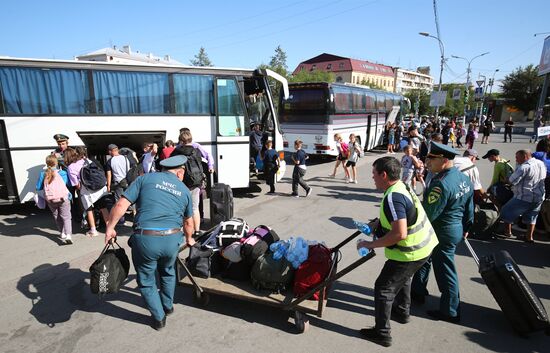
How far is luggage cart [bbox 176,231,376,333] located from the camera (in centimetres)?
315

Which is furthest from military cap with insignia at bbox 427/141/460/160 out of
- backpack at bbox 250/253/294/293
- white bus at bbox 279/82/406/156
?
white bus at bbox 279/82/406/156

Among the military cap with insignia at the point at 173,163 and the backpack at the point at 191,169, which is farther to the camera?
the backpack at the point at 191,169

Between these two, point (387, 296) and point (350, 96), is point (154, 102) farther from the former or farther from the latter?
point (350, 96)

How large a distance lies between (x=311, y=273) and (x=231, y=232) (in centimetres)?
119

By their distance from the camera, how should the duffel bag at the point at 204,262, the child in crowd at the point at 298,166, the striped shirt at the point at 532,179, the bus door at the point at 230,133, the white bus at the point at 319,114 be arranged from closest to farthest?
the duffel bag at the point at 204,262
the striped shirt at the point at 532,179
the bus door at the point at 230,133
the child in crowd at the point at 298,166
the white bus at the point at 319,114

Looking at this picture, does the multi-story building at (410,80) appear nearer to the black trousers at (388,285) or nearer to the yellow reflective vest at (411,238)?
the yellow reflective vest at (411,238)

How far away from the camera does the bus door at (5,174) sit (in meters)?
6.52

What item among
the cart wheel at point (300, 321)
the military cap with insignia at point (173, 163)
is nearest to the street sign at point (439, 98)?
the cart wheel at point (300, 321)

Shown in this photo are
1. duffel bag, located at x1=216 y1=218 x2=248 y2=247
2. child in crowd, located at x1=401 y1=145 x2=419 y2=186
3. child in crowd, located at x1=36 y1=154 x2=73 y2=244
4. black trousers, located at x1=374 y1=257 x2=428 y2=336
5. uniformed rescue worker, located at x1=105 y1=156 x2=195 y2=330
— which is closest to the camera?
black trousers, located at x1=374 y1=257 x2=428 y2=336

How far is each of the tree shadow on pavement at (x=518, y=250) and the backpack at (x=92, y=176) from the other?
20.6 feet

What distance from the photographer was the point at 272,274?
3428 millimetres

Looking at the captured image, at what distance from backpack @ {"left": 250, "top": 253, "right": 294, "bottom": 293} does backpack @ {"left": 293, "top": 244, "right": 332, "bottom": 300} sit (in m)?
0.12

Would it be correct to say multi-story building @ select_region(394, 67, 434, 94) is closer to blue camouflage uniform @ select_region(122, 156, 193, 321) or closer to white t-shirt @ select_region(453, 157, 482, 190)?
white t-shirt @ select_region(453, 157, 482, 190)

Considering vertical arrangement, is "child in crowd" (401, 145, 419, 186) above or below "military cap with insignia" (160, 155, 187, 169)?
below
